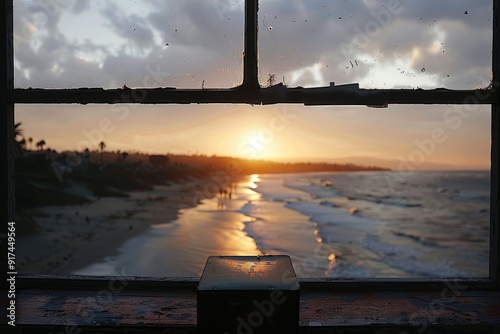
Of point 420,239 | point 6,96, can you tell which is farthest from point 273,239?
point 6,96

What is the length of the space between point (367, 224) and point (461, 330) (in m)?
13.7

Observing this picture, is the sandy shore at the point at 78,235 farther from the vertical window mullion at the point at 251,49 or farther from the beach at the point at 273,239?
the vertical window mullion at the point at 251,49

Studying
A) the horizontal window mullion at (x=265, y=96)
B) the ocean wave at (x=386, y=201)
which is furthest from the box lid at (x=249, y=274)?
the ocean wave at (x=386, y=201)

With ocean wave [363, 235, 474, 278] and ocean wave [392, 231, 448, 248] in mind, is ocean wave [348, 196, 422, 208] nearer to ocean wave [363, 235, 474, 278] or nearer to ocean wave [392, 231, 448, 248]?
ocean wave [392, 231, 448, 248]

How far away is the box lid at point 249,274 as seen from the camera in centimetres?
113

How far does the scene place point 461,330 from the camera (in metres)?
1.52

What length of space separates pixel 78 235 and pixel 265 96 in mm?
12572

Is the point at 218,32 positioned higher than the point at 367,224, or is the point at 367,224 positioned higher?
the point at 218,32

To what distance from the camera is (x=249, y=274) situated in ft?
4.09

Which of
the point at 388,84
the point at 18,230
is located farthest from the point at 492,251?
the point at 18,230

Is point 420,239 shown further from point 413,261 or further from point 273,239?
point 273,239

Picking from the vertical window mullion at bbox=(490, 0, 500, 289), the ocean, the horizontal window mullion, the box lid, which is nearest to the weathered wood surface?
the vertical window mullion at bbox=(490, 0, 500, 289)

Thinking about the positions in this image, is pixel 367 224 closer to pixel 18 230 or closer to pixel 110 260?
pixel 110 260

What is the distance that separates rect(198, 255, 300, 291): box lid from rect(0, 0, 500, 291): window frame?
530mm
